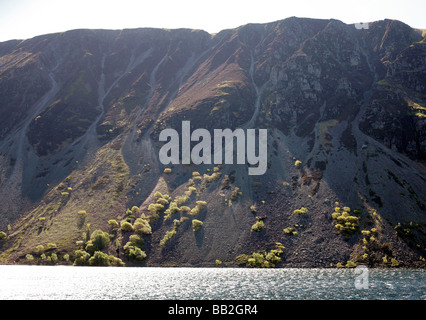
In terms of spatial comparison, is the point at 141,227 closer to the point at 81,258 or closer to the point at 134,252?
the point at 134,252

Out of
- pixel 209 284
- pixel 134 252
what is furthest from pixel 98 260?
pixel 209 284

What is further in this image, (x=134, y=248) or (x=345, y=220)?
(x=134, y=248)

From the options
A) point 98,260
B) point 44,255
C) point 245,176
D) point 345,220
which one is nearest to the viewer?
point 345,220

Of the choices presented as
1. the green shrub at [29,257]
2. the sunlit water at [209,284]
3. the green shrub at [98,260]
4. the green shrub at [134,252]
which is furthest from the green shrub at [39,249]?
the green shrub at [134,252]

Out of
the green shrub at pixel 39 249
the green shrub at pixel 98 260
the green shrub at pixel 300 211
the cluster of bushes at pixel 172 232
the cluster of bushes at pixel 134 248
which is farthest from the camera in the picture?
the green shrub at pixel 300 211

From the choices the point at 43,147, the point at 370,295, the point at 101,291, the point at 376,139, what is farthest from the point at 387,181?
the point at 43,147

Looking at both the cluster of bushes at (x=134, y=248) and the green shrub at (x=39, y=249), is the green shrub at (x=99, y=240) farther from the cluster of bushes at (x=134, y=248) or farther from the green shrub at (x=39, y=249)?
the green shrub at (x=39, y=249)
